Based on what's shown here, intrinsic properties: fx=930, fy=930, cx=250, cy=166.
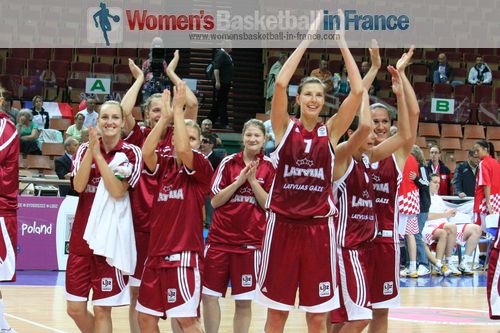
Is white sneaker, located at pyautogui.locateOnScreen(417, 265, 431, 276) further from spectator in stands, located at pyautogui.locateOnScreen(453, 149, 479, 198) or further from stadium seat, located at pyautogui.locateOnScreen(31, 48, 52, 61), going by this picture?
stadium seat, located at pyautogui.locateOnScreen(31, 48, 52, 61)

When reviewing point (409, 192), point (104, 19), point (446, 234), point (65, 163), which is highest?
point (104, 19)

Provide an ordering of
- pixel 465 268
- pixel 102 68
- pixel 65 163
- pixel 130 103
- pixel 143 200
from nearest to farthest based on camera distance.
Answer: pixel 143 200 < pixel 130 103 < pixel 65 163 < pixel 465 268 < pixel 102 68

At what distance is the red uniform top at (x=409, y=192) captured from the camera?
41.9ft

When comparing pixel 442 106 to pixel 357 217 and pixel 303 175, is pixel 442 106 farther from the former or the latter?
pixel 303 175

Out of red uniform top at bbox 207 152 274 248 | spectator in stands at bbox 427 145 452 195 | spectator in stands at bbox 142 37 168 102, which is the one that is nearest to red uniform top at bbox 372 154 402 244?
red uniform top at bbox 207 152 274 248

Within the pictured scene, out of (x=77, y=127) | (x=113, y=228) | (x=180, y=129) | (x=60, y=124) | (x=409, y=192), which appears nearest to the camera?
(x=180, y=129)

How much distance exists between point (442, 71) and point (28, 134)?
9707mm

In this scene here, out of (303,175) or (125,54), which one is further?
(125,54)

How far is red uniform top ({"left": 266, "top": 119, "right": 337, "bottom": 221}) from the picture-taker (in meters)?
5.54

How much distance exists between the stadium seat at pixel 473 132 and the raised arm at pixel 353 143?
13.9 m

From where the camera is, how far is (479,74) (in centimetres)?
2117

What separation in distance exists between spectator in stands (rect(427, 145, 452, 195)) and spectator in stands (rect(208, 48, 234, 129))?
4.39 meters

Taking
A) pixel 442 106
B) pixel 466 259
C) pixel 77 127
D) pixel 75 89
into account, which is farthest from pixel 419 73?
pixel 77 127

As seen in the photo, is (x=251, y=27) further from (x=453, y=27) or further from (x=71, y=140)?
(x=71, y=140)
